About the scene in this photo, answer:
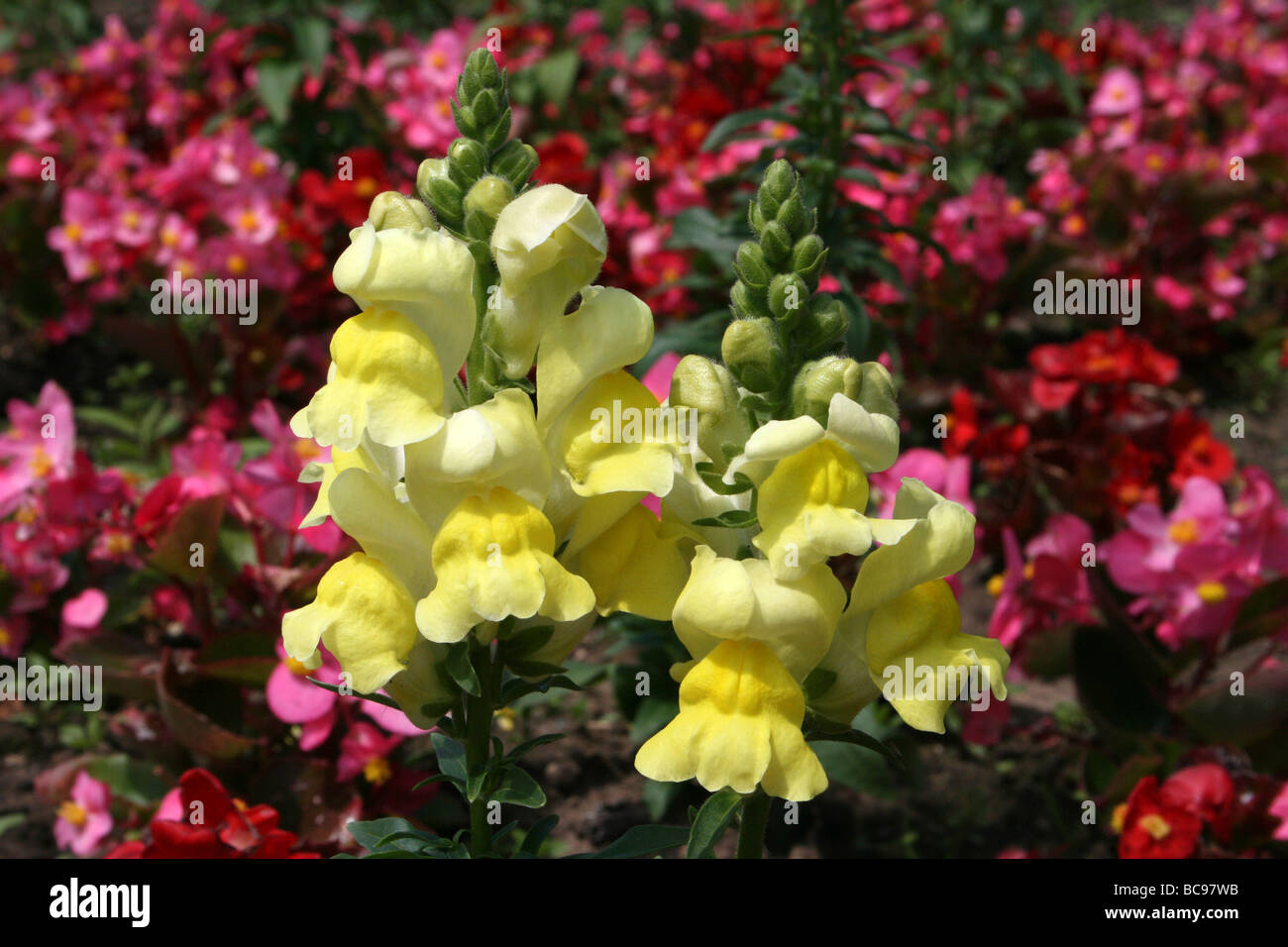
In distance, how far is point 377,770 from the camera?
2.04 metres

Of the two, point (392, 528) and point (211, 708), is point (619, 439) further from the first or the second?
point (211, 708)

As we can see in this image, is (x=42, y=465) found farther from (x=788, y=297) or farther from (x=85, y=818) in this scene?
(x=788, y=297)

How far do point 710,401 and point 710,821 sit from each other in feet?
1.40

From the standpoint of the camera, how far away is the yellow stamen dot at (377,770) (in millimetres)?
2027

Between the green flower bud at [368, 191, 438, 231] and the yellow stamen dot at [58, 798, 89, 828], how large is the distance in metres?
1.42

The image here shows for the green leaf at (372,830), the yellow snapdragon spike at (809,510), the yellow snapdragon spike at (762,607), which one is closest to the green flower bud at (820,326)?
the yellow snapdragon spike at (809,510)

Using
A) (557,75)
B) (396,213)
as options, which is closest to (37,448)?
(396,213)

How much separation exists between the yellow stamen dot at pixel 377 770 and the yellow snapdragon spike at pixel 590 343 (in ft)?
3.39

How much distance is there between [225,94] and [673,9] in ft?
6.02

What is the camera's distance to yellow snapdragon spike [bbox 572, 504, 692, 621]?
1.29 metres

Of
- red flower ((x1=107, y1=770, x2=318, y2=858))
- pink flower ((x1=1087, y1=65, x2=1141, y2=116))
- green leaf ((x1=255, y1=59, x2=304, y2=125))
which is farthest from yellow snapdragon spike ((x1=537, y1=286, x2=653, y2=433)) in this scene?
pink flower ((x1=1087, y1=65, x2=1141, y2=116))

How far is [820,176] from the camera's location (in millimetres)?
2527

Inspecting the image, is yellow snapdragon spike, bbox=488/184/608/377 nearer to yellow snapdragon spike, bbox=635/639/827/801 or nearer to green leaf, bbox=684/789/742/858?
yellow snapdragon spike, bbox=635/639/827/801
